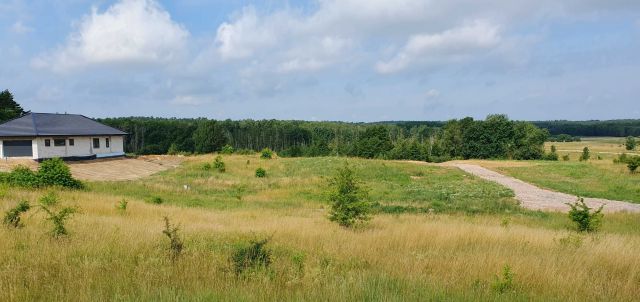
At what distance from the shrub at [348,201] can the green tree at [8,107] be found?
52622mm

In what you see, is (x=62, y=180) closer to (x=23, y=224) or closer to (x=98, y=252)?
(x=23, y=224)

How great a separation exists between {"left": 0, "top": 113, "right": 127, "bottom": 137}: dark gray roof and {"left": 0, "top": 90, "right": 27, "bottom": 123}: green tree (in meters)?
13.1

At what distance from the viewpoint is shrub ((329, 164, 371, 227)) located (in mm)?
13102

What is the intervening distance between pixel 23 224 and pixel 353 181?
863cm

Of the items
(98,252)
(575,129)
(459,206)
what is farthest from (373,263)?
(575,129)

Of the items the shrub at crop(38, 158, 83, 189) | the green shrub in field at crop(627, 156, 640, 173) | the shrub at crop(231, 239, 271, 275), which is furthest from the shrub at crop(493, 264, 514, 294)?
the green shrub in field at crop(627, 156, 640, 173)

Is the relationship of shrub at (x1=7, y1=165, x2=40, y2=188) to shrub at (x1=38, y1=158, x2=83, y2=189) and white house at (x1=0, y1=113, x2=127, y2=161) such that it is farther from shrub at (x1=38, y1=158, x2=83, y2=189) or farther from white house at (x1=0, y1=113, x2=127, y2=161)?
white house at (x1=0, y1=113, x2=127, y2=161)

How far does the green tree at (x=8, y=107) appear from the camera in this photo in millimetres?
51250

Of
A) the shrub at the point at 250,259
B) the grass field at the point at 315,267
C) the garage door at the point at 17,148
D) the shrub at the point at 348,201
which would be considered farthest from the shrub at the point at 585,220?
the garage door at the point at 17,148

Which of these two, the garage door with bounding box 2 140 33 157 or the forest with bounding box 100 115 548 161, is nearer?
the garage door with bounding box 2 140 33 157

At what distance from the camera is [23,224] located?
883 cm

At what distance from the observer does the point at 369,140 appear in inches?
3391

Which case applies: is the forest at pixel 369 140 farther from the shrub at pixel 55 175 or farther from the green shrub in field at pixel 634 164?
the shrub at pixel 55 175

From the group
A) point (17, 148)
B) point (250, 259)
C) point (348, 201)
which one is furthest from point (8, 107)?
point (250, 259)
